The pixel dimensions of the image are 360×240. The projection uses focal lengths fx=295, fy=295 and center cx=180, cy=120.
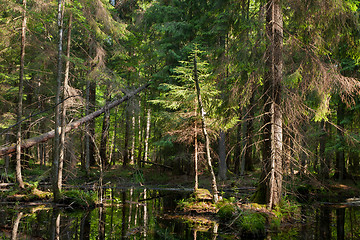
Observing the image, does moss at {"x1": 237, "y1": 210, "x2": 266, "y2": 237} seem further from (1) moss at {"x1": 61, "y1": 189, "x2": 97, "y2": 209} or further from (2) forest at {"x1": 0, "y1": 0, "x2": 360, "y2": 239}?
(1) moss at {"x1": 61, "y1": 189, "x2": 97, "y2": 209}

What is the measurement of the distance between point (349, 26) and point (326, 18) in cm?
108

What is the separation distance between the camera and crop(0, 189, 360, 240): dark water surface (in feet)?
22.9

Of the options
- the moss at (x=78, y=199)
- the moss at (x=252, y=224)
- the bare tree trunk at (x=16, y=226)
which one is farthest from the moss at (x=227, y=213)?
the bare tree trunk at (x=16, y=226)

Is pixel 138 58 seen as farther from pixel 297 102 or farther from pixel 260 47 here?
pixel 297 102

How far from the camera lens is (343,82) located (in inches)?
312

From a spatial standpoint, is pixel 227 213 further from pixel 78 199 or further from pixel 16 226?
pixel 16 226

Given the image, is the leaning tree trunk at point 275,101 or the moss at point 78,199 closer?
the leaning tree trunk at point 275,101

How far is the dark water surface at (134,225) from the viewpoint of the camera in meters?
6.97

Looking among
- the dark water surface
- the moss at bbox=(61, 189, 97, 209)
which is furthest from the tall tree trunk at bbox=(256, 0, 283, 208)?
the moss at bbox=(61, 189, 97, 209)

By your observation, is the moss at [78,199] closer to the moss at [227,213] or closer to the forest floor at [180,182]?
the forest floor at [180,182]

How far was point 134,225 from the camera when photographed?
799cm

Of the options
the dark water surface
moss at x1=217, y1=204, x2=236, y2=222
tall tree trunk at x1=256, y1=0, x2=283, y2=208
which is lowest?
the dark water surface

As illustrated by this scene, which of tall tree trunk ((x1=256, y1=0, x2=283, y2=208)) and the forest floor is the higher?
tall tree trunk ((x1=256, y1=0, x2=283, y2=208))

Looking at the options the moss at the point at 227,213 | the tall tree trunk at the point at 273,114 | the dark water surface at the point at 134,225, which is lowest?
the dark water surface at the point at 134,225
